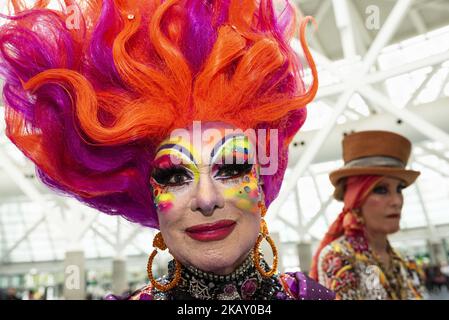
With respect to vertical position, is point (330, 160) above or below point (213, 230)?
above

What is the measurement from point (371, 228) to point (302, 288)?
1291 millimetres

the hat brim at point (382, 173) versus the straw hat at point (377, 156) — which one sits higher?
the straw hat at point (377, 156)

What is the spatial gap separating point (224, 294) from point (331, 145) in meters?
5.13

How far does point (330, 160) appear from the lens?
21.0 feet

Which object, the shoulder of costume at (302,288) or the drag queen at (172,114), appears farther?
the shoulder of costume at (302,288)

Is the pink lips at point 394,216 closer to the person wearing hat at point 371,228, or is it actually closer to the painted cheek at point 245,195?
the person wearing hat at point 371,228

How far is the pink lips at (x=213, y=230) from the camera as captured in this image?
112 centimetres

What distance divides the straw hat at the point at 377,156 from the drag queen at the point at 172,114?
4.19ft

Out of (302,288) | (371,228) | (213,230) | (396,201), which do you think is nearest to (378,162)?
(396,201)

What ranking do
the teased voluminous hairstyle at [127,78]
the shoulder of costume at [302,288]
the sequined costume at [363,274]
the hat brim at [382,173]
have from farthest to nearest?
the hat brim at [382,173]
the sequined costume at [363,274]
the shoulder of costume at [302,288]
the teased voluminous hairstyle at [127,78]

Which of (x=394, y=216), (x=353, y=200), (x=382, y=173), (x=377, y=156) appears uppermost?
(x=377, y=156)

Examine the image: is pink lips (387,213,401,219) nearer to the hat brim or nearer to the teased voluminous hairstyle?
the hat brim

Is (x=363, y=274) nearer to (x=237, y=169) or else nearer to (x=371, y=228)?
(x=371, y=228)

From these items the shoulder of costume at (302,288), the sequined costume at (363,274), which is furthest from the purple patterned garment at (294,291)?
the sequined costume at (363,274)
